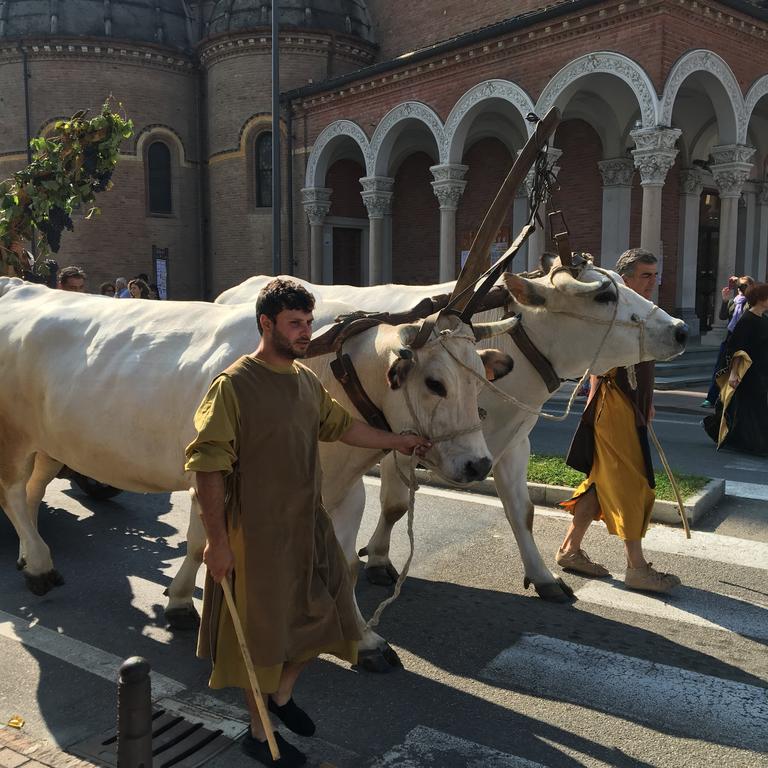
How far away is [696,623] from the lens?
464 cm

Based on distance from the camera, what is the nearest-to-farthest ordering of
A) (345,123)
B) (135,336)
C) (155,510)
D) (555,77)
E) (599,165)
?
(135,336) → (155,510) → (555,77) → (599,165) → (345,123)

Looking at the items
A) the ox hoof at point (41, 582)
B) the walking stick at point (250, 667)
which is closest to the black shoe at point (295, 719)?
the walking stick at point (250, 667)

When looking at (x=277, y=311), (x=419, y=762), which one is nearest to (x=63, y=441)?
(x=277, y=311)

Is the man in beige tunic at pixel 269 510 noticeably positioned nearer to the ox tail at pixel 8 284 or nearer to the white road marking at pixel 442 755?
the white road marking at pixel 442 755

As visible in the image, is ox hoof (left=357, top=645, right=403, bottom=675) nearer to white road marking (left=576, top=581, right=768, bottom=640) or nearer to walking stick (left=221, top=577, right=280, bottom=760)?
walking stick (left=221, top=577, right=280, bottom=760)

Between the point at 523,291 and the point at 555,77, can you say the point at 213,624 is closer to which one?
the point at 523,291

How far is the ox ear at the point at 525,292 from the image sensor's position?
4.63m

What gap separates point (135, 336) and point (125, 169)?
25.8 metres

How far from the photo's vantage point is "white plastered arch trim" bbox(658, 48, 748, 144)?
50.4ft

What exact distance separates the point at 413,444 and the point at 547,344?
185 centimetres

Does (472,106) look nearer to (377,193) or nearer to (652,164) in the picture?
(377,193)

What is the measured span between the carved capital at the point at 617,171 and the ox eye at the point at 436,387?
1918 cm

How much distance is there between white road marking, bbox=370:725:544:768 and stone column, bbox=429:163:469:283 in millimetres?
17222

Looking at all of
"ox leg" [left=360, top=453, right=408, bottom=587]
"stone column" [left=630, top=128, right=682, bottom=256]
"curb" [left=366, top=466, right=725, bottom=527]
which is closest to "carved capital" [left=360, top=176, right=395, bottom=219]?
"stone column" [left=630, top=128, right=682, bottom=256]
